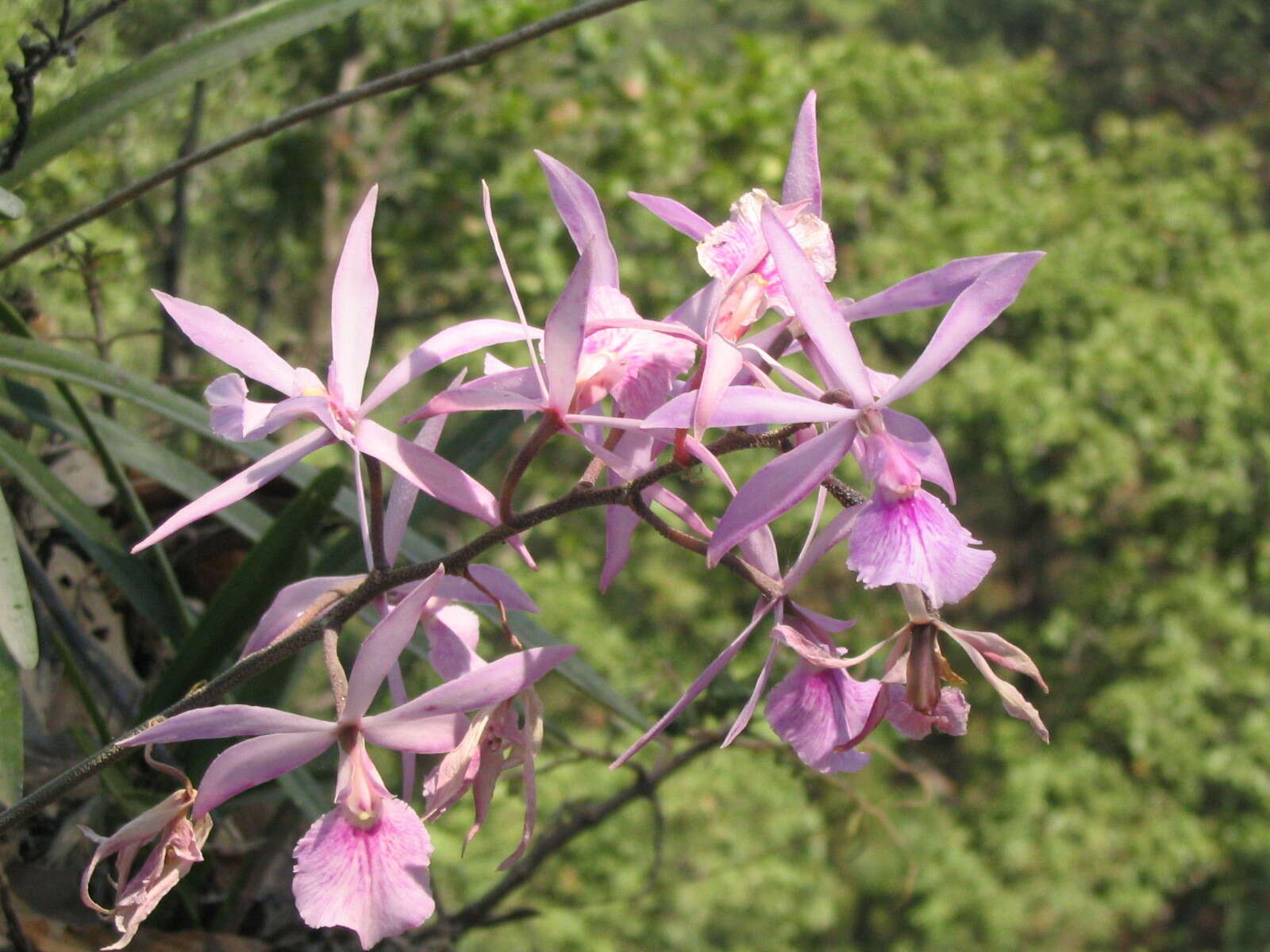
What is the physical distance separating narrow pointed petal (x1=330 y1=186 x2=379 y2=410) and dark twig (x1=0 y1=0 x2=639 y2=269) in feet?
0.53

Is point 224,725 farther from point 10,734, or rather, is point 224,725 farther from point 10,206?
point 10,206

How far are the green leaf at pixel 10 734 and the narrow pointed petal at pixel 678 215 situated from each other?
0.43 m

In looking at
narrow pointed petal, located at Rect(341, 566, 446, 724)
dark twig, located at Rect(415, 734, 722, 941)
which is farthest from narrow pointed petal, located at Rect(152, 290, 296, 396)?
dark twig, located at Rect(415, 734, 722, 941)

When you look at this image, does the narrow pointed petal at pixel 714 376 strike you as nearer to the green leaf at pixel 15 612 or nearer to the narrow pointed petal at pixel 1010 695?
the narrow pointed petal at pixel 1010 695

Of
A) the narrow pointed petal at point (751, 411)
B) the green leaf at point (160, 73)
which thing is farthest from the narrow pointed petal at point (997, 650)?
the green leaf at point (160, 73)

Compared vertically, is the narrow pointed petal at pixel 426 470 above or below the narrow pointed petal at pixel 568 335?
below

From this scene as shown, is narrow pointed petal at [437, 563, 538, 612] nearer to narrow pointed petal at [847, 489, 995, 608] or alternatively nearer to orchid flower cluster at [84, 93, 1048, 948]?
orchid flower cluster at [84, 93, 1048, 948]

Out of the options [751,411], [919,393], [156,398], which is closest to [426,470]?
[751,411]

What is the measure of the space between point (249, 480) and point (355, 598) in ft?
0.23

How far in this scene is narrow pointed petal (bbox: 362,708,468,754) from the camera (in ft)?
1.68

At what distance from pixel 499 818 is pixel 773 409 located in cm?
224

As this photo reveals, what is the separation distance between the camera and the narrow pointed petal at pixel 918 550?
1.61 ft

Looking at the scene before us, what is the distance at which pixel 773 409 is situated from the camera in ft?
1.60

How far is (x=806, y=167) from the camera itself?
1.97 feet
